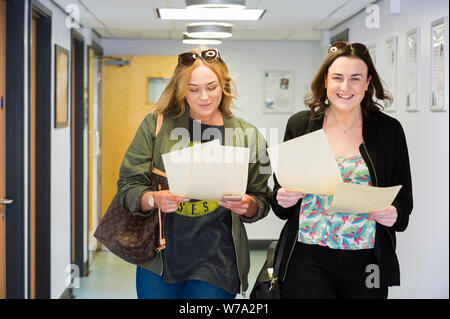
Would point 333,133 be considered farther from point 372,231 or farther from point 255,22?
point 255,22

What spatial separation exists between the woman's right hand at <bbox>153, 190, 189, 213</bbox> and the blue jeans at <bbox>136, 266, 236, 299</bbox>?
0.82 feet

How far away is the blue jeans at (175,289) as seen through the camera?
1762 millimetres

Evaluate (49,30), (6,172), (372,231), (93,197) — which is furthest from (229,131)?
(93,197)

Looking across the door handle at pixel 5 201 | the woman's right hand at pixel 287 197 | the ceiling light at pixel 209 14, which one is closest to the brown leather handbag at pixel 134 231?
the woman's right hand at pixel 287 197

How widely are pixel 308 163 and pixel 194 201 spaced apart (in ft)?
1.27

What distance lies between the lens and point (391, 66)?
3307 mm

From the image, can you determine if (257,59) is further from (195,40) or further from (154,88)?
(195,40)

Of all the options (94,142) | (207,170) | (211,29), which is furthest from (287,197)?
(94,142)

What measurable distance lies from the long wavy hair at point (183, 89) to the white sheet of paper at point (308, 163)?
31cm

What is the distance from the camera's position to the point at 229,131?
1.77m

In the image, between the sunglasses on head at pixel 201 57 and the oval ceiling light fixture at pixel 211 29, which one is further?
the oval ceiling light fixture at pixel 211 29

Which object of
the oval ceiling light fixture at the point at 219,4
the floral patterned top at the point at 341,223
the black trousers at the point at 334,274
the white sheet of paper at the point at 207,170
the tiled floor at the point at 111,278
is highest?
the oval ceiling light fixture at the point at 219,4

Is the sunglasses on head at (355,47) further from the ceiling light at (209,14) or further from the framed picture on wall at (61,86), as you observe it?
the framed picture on wall at (61,86)

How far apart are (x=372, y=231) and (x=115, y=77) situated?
393cm
